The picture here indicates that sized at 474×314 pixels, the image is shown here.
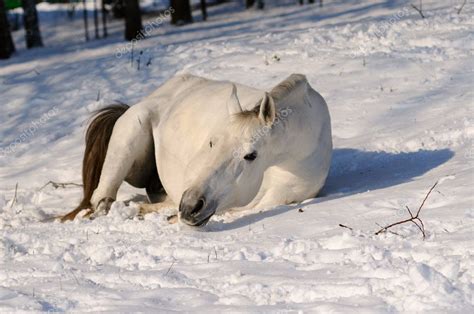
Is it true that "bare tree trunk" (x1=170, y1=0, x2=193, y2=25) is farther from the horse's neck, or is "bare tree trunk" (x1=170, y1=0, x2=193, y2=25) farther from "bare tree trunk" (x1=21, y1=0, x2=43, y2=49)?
the horse's neck

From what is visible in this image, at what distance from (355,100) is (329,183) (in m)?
2.45

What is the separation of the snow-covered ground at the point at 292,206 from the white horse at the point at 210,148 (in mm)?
209

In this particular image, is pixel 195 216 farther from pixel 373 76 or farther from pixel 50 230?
pixel 373 76

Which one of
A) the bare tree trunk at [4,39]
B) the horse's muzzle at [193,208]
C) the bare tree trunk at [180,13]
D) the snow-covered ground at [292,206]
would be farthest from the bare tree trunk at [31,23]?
the horse's muzzle at [193,208]

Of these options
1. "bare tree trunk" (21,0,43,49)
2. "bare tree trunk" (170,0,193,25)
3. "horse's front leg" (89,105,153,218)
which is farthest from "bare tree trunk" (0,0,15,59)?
"horse's front leg" (89,105,153,218)

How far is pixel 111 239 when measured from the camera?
512cm

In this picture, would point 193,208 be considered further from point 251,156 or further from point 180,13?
point 180,13

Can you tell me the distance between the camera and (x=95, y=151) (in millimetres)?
7023

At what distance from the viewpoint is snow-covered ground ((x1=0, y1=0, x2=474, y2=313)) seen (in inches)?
155

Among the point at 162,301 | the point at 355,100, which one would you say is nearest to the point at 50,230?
the point at 162,301

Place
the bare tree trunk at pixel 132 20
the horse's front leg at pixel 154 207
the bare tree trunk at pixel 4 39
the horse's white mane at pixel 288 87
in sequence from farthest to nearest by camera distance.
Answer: the bare tree trunk at pixel 132 20
the bare tree trunk at pixel 4 39
the horse's front leg at pixel 154 207
the horse's white mane at pixel 288 87

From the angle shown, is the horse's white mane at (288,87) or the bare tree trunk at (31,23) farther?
the bare tree trunk at (31,23)

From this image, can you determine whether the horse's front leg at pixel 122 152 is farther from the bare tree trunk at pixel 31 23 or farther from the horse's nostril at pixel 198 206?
the bare tree trunk at pixel 31 23

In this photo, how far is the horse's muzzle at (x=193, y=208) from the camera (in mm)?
4965
